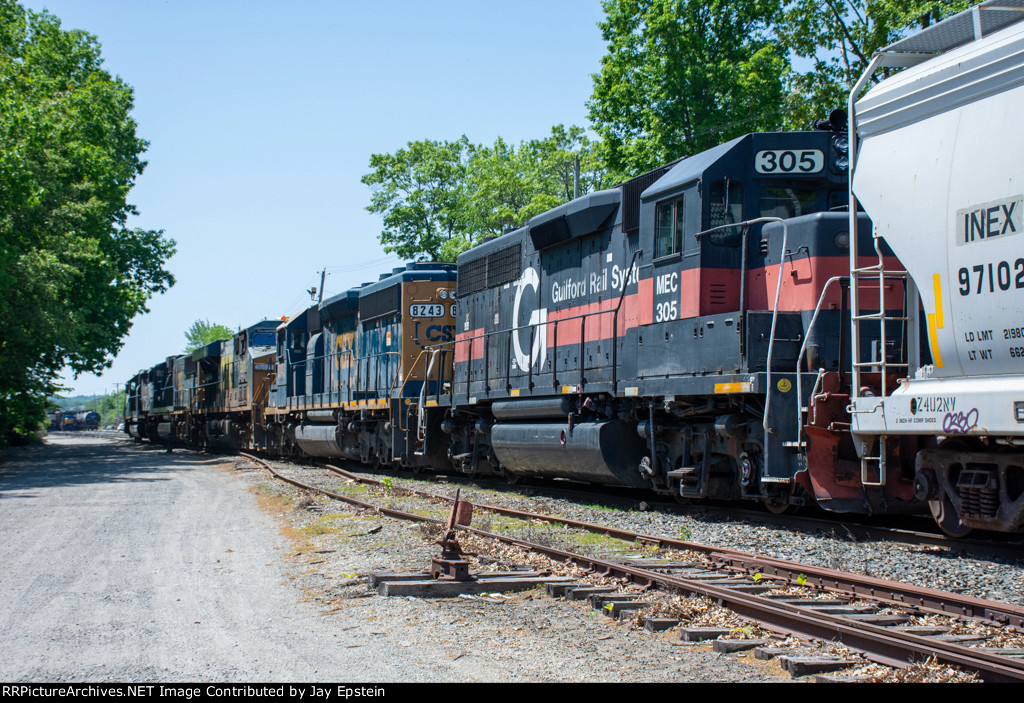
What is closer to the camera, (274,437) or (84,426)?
(274,437)

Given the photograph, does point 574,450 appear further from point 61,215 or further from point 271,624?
point 61,215

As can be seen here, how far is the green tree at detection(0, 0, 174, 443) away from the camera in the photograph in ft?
78.0

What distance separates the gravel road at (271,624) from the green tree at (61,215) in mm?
15318

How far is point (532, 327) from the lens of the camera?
46.0 feet

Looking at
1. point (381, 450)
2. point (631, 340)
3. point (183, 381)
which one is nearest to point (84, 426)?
point (183, 381)

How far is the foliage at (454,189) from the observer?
48812mm

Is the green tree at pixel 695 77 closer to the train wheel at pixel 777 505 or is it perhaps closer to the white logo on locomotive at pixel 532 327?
the white logo on locomotive at pixel 532 327

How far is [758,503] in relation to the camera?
35.0 feet

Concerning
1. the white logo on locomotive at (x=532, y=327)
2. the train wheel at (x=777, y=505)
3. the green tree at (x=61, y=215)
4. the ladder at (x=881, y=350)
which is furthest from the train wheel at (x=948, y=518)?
the green tree at (x=61, y=215)

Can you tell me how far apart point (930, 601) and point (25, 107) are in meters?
23.8

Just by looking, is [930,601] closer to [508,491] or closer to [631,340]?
[631,340]

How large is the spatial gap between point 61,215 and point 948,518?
2654cm

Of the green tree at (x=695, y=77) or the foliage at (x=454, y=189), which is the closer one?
the green tree at (x=695, y=77)

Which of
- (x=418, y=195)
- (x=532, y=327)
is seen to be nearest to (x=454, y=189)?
(x=418, y=195)
